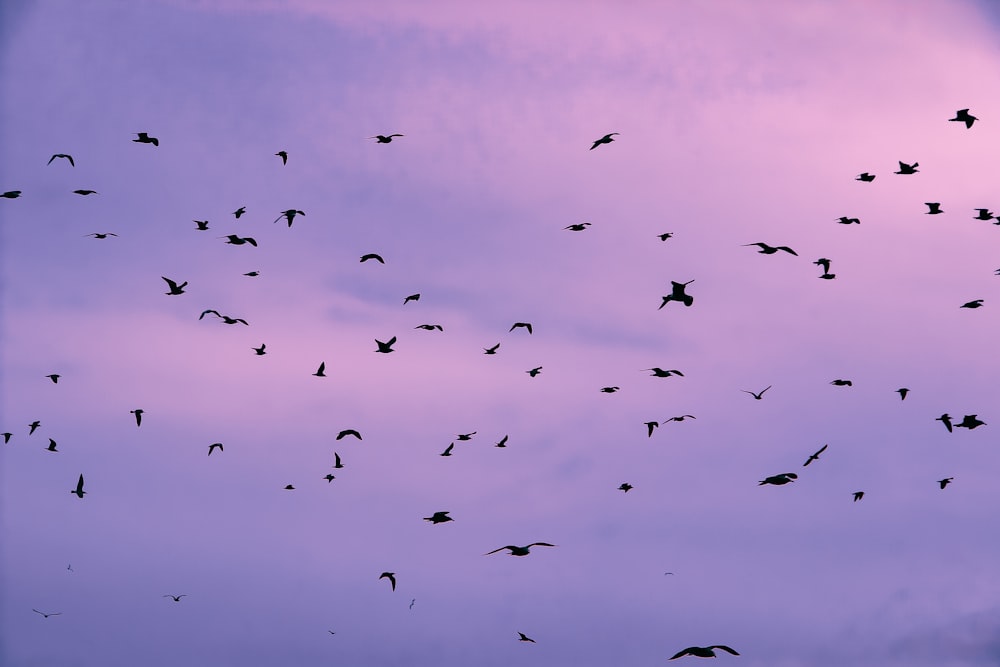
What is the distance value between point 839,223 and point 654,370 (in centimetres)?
1270

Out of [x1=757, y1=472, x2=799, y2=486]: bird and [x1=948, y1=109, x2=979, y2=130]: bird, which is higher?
[x1=948, y1=109, x2=979, y2=130]: bird

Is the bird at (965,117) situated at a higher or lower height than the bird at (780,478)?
higher

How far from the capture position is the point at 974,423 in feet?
173

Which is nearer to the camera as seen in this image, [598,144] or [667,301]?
[667,301]

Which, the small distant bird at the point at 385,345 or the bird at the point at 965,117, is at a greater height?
the bird at the point at 965,117

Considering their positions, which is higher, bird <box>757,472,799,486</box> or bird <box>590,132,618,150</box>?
bird <box>590,132,618,150</box>

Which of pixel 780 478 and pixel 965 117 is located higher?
pixel 965 117

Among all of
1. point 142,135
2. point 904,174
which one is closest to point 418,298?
point 142,135

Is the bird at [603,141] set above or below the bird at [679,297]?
above

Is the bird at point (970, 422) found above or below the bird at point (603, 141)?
below

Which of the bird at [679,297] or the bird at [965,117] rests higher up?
the bird at [965,117]

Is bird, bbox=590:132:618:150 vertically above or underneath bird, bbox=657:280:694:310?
above

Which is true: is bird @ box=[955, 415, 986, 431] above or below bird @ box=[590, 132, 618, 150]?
below

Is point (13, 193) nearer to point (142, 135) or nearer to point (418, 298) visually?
point (142, 135)
